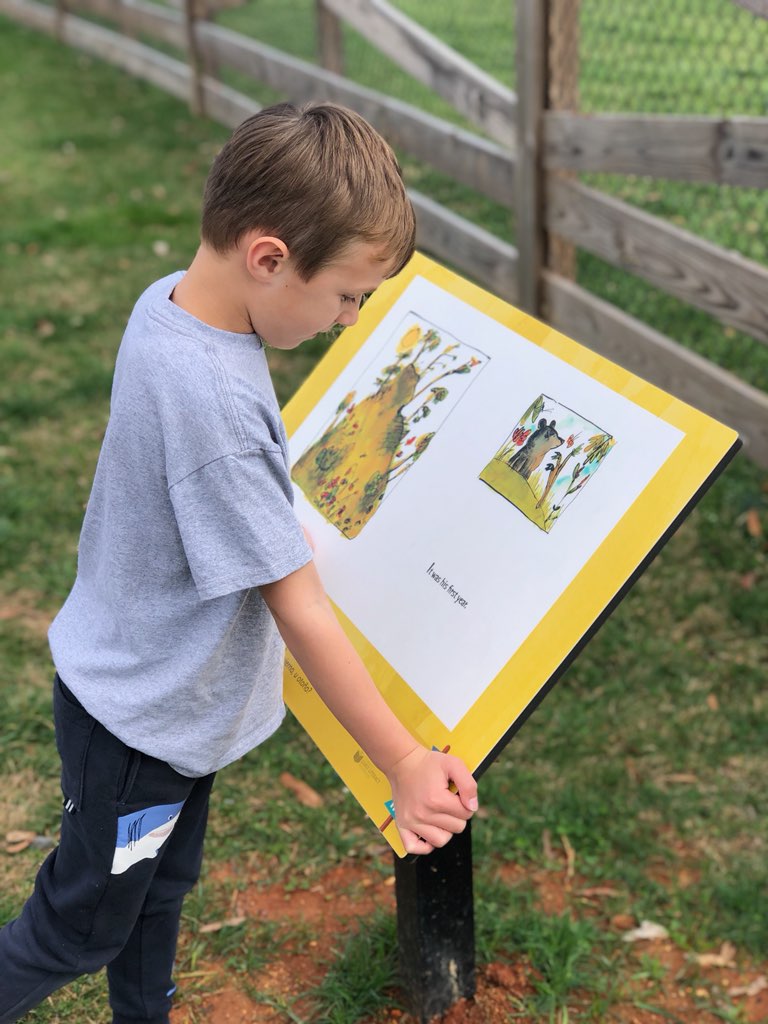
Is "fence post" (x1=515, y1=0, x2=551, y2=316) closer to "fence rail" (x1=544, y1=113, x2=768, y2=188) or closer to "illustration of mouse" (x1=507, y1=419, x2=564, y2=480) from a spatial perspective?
"fence rail" (x1=544, y1=113, x2=768, y2=188)

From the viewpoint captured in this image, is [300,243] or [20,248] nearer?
[300,243]

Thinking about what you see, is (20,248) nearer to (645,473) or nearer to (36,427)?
(36,427)

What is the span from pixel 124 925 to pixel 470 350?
1.12 meters

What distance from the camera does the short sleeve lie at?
142cm

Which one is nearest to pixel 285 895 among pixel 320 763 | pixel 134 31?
pixel 320 763

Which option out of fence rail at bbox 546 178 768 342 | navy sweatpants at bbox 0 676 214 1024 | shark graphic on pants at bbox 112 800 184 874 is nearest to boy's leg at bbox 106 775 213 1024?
navy sweatpants at bbox 0 676 214 1024

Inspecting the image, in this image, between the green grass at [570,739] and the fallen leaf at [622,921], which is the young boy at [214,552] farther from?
the fallen leaf at [622,921]

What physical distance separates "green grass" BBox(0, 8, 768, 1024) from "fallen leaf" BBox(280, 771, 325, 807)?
2 centimetres

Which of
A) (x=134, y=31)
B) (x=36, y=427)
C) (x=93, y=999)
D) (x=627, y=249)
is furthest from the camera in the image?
(x=134, y=31)

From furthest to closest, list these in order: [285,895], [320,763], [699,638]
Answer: [699,638] < [320,763] < [285,895]

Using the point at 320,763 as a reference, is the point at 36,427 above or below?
below

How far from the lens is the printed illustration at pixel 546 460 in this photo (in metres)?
1.64

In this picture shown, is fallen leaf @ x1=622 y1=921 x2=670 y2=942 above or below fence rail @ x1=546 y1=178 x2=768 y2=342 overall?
below

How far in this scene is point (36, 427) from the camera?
15.1ft
